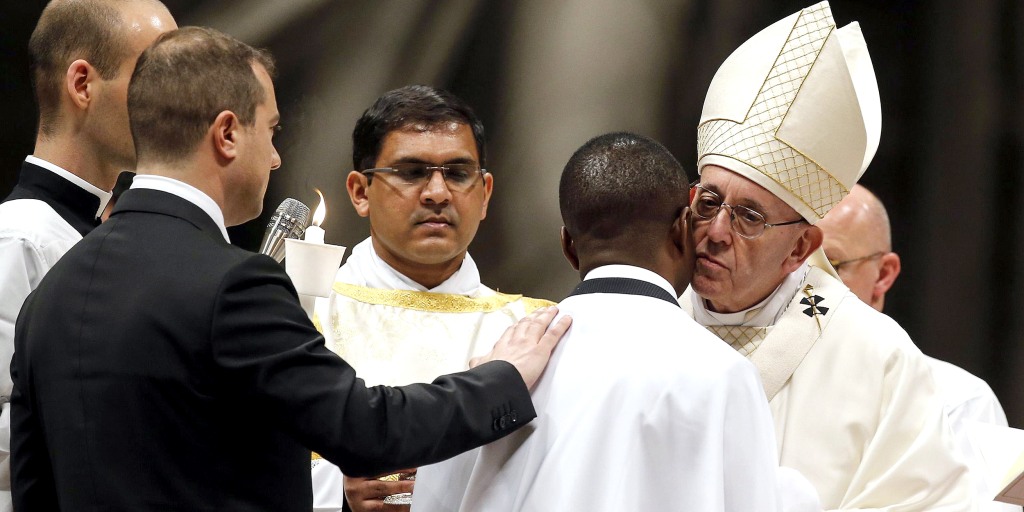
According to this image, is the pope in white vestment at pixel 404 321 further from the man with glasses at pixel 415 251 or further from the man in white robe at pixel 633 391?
the man in white robe at pixel 633 391

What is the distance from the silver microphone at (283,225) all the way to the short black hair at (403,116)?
31.0 inches

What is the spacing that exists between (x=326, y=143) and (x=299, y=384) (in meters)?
2.66

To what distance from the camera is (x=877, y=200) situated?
4.71 meters

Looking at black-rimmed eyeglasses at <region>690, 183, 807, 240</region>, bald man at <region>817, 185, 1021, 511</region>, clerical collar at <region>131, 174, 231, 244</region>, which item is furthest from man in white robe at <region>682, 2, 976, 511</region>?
bald man at <region>817, 185, 1021, 511</region>

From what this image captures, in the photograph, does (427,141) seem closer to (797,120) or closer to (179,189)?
(797,120)

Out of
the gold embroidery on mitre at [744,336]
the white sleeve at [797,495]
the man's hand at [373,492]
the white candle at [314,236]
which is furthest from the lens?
the gold embroidery on mitre at [744,336]

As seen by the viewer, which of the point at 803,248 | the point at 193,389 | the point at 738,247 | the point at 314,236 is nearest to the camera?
the point at 193,389

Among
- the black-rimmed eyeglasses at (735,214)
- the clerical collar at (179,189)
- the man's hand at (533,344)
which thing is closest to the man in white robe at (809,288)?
the black-rimmed eyeglasses at (735,214)

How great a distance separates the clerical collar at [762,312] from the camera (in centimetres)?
295

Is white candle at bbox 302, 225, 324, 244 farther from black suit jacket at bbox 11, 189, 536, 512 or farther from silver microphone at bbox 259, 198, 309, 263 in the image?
black suit jacket at bbox 11, 189, 536, 512

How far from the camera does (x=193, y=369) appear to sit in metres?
1.88

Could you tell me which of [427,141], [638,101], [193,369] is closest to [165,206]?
[193,369]

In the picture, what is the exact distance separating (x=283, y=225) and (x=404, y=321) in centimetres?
89

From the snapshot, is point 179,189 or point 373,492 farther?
point 373,492
